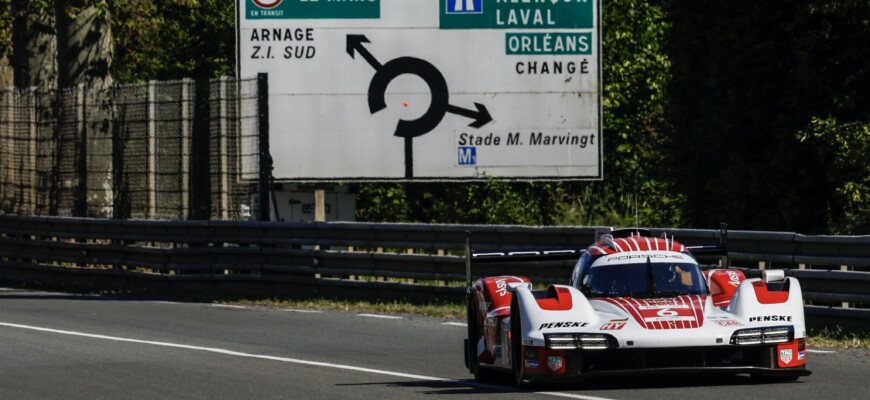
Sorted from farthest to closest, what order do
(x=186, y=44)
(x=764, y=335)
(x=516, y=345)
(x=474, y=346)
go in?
(x=186, y=44) < (x=474, y=346) < (x=516, y=345) < (x=764, y=335)

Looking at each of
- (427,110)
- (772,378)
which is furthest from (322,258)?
(772,378)

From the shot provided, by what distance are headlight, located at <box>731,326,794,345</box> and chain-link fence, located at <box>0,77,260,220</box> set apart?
1446 centimetres

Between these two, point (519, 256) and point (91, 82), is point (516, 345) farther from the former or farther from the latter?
point (91, 82)

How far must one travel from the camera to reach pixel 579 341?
1091cm

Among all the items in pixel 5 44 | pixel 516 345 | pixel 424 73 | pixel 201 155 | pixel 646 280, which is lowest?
pixel 516 345

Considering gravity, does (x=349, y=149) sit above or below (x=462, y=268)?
above

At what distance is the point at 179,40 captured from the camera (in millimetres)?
48812

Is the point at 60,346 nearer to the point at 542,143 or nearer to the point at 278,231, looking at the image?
the point at 278,231

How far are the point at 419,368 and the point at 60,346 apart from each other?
13.7ft

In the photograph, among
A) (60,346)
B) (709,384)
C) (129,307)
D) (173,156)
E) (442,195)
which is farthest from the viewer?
(442,195)

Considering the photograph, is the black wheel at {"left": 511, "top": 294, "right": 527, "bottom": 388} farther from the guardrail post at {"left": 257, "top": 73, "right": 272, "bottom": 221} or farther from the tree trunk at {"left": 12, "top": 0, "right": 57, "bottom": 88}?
the tree trunk at {"left": 12, "top": 0, "right": 57, "bottom": 88}

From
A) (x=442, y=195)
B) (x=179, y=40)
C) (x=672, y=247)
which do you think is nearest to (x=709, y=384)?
(x=672, y=247)

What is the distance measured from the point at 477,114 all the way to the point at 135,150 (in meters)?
5.36

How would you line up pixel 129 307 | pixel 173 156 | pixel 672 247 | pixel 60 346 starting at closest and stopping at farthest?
pixel 672 247 < pixel 60 346 < pixel 129 307 < pixel 173 156
